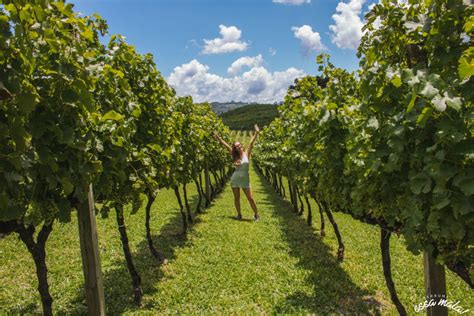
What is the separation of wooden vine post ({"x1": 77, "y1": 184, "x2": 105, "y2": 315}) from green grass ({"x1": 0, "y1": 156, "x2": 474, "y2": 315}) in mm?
1463

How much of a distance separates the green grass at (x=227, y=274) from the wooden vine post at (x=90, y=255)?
1463mm

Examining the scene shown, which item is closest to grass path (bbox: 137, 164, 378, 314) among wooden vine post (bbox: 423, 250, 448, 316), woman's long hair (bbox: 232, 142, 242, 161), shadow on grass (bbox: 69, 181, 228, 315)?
shadow on grass (bbox: 69, 181, 228, 315)

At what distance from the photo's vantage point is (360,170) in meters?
4.23

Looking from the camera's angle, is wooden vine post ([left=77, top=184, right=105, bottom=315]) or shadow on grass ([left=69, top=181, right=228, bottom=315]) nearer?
wooden vine post ([left=77, top=184, right=105, bottom=315])

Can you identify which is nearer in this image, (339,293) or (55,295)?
(55,295)

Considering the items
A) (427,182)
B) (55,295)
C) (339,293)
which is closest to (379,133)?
(427,182)

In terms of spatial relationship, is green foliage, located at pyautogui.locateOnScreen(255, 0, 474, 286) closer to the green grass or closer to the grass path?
the grass path

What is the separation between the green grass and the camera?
5.97 metres

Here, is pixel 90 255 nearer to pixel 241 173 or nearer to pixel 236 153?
pixel 241 173

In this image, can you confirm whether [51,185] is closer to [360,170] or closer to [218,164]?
[360,170]

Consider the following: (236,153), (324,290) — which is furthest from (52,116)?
(236,153)

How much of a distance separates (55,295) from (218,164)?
1569 cm

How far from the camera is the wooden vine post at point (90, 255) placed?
13.6 ft

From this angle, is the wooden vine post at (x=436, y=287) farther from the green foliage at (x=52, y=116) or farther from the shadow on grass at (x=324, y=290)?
the green foliage at (x=52, y=116)
